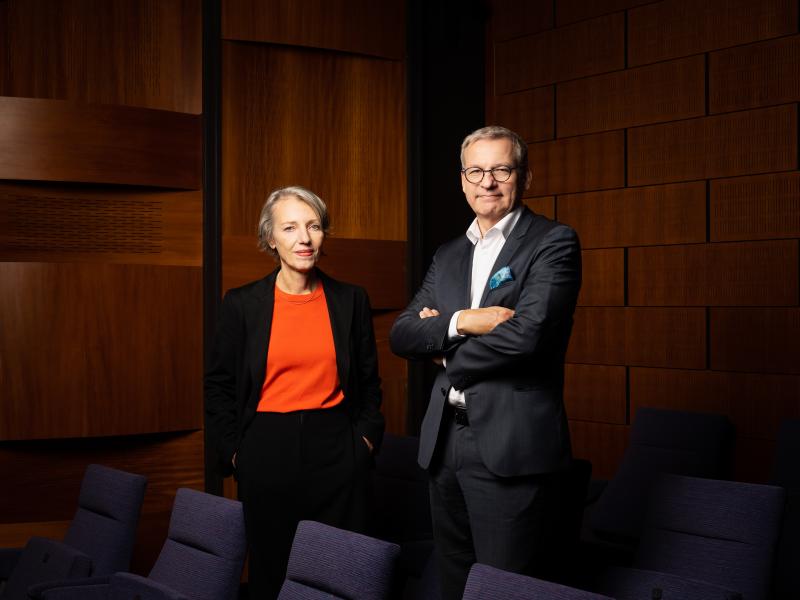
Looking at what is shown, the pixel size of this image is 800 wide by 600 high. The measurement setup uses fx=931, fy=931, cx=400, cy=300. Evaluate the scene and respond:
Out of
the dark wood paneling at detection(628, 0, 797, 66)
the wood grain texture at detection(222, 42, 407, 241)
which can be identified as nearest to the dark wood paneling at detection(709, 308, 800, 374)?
the dark wood paneling at detection(628, 0, 797, 66)

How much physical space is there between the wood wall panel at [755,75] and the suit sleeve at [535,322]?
2699mm

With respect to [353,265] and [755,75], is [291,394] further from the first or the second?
[755,75]

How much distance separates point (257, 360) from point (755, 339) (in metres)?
2.76

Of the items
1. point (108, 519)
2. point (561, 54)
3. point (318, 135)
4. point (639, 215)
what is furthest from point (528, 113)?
point (108, 519)

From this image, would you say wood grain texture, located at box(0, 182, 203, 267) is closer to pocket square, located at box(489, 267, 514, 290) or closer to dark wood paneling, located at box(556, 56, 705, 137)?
dark wood paneling, located at box(556, 56, 705, 137)

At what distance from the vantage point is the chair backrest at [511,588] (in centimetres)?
168

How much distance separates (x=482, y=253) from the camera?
2.56m

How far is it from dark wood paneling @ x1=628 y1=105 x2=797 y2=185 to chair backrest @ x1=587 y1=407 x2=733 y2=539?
56.8 inches

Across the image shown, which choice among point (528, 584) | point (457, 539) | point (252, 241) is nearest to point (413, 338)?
point (457, 539)

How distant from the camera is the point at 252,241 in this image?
4836 mm

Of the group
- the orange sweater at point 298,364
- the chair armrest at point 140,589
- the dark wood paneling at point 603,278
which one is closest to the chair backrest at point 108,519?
the orange sweater at point 298,364

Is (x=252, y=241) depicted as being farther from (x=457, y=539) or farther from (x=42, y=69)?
(x=457, y=539)

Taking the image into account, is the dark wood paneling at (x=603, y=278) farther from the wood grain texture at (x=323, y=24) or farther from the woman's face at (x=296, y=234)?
the woman's face at (x=296, y=234)

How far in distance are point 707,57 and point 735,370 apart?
5.33 feet
